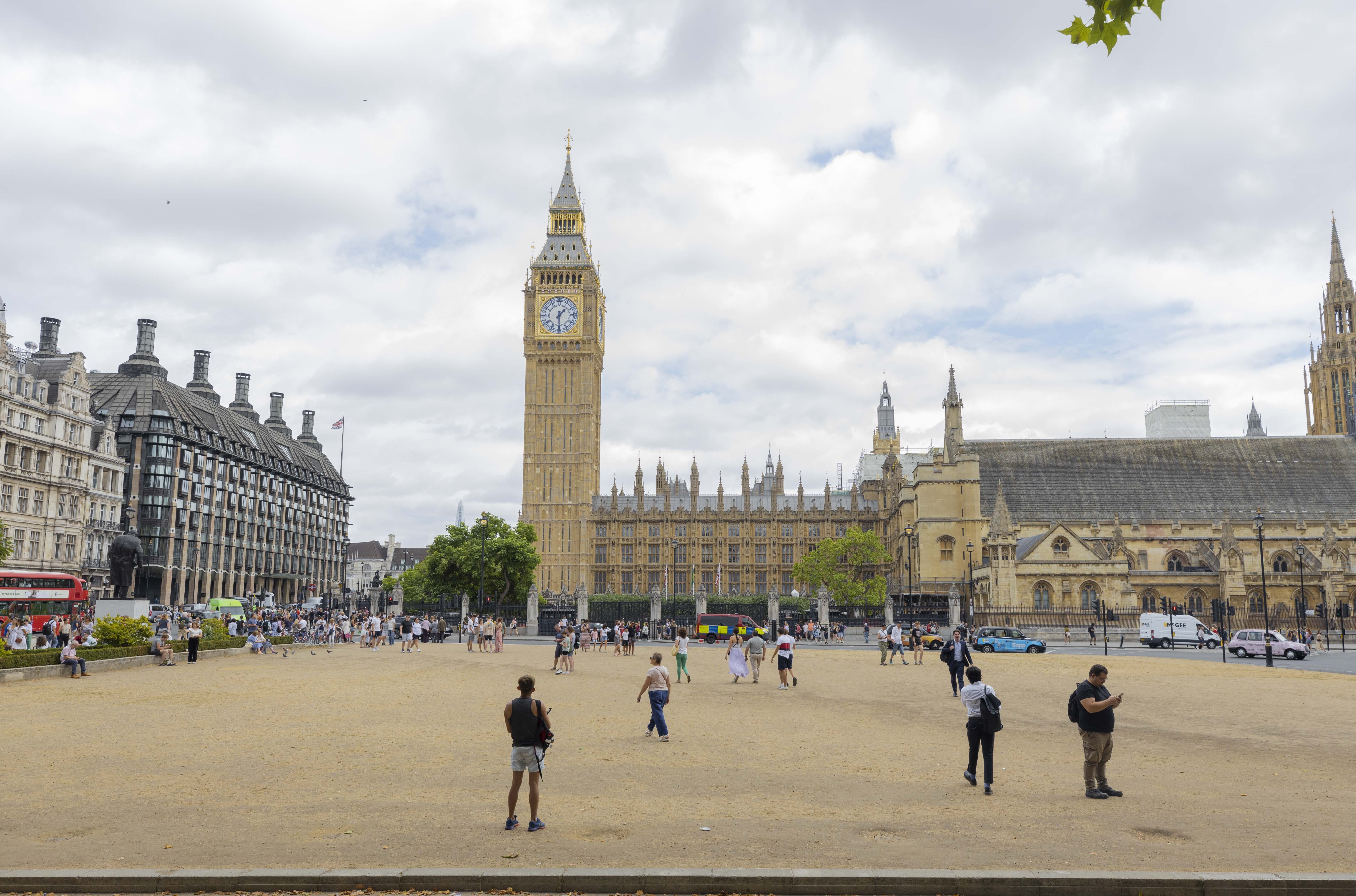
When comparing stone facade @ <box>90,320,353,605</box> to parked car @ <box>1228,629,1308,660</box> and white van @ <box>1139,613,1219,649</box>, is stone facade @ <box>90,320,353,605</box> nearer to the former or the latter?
white van @ <box>1139,613,1219,649</box>

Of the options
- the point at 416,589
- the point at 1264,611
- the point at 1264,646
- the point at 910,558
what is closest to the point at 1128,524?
the point at 1264,611

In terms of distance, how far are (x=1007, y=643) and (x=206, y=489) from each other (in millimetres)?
65298

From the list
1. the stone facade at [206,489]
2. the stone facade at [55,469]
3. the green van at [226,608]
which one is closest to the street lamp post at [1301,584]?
the green van at [226,608]

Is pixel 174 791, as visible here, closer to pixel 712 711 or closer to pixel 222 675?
pixel 712 711

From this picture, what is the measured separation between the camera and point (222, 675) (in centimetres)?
2583

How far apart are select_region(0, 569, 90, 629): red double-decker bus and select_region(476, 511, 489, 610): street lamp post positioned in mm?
23010

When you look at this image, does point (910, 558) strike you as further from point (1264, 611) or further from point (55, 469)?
point (55, 469)

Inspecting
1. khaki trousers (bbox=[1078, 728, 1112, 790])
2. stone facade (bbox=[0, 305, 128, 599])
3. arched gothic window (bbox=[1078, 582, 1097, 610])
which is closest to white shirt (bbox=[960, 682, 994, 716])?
khaki trousers (bbox=[1078, 728, 1112, 790])

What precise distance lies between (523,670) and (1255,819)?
2232cm

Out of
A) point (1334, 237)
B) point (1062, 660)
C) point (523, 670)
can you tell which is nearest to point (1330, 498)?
point (1334, 237)

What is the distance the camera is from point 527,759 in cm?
891

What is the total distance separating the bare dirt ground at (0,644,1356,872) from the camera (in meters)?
8.22

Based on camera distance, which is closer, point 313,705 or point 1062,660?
point 313,705

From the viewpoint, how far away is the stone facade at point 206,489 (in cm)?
7100
